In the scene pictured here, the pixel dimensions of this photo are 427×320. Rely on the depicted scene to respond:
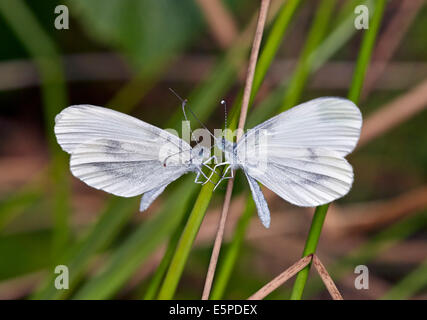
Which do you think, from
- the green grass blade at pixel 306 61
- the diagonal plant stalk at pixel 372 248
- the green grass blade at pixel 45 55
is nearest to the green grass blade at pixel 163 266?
the green grass blade at pixel 306 61

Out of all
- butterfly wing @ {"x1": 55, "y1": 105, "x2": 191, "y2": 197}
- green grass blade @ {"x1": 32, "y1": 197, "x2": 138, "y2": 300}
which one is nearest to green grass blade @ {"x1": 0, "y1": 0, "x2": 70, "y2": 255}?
green grass blade @ {"x1": 32, "y1": 197, "x2": 138, "y2": 300}

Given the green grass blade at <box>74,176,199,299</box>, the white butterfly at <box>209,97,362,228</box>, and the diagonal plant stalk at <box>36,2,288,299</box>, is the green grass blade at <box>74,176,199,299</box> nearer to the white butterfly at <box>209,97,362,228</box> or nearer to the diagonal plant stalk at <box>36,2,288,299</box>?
the diagonal plant stalk at <box>36,2,288,299</box>

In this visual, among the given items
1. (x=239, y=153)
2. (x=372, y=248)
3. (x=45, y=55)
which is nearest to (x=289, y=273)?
(x=239, y=153)

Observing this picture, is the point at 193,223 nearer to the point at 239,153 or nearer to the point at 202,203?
the point at 202,203

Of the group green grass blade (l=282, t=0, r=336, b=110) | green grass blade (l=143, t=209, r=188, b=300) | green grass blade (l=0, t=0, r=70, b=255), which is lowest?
green grass blade (l=143, t=209, r=188, b=300)

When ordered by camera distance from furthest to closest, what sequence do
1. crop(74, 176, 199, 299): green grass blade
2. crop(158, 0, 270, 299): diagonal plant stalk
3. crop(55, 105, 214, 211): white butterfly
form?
crop(74, 176, 199, 299): green grass blade, crop(55, 105, 214, 211): white butterfly, crop(158, 0, 270, 299): diagonal plant stalk

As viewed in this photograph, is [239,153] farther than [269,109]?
No

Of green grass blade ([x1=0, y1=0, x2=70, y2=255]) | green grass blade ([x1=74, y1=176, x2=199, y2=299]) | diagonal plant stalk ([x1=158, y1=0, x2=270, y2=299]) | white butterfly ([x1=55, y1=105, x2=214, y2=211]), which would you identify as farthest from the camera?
green grass blade ([x1=0, y1=0, x2=70, y2=255])

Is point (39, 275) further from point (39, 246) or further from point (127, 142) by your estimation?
point (127, 142)
